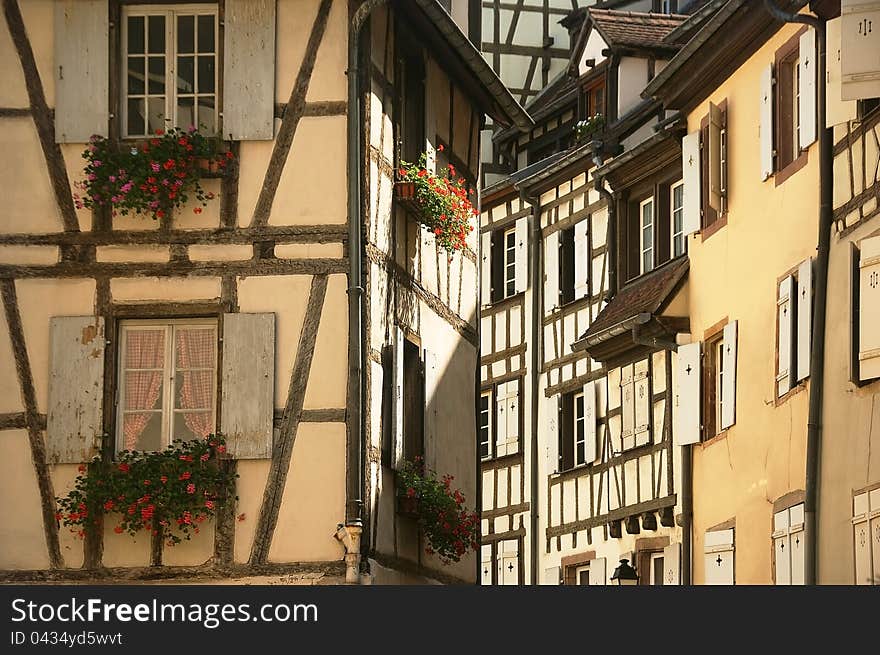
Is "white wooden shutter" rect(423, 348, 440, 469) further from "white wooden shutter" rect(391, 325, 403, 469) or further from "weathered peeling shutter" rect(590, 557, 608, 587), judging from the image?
"weathered peeling shutter" rect(590, 557, 608, 587)

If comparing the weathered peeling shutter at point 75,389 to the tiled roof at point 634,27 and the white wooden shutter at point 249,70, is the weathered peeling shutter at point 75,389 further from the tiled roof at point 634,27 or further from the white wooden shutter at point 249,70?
the tiled roof at point 634,27

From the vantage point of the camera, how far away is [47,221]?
18.4 meters

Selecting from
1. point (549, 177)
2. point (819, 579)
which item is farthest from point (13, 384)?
point (549, 177)

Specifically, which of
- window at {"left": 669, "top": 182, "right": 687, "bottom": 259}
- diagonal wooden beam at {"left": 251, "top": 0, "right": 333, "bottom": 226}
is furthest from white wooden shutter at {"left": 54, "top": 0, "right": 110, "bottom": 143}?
window at {"left": 669, "top": 182, "right": 687, "bottom": 259}

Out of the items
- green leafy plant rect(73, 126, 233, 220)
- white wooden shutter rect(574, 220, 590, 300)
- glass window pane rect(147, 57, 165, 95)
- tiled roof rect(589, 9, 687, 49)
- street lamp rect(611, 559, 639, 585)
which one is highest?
tiled roof rect(589, 9, 687, 49)

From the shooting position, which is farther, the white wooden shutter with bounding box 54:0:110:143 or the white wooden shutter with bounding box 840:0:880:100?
the white wooden shutter with bounding box 840:0:880:100

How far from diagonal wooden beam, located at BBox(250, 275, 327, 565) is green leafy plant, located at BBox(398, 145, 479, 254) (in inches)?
66.8

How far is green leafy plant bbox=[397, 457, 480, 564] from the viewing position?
19.0 m

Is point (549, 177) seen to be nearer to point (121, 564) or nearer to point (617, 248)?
point (617, 248)

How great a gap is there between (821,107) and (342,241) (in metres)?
4.70

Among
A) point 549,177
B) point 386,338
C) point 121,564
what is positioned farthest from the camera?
point 549,177

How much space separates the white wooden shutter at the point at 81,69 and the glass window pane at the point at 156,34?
34cm

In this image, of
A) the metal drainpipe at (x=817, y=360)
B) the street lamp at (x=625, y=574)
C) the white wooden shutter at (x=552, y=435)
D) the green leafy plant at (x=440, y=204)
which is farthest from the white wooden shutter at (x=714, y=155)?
the white wooden shutter at (x=552, y=435)

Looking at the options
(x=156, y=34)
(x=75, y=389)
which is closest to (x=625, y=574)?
(x=75, y=389)
